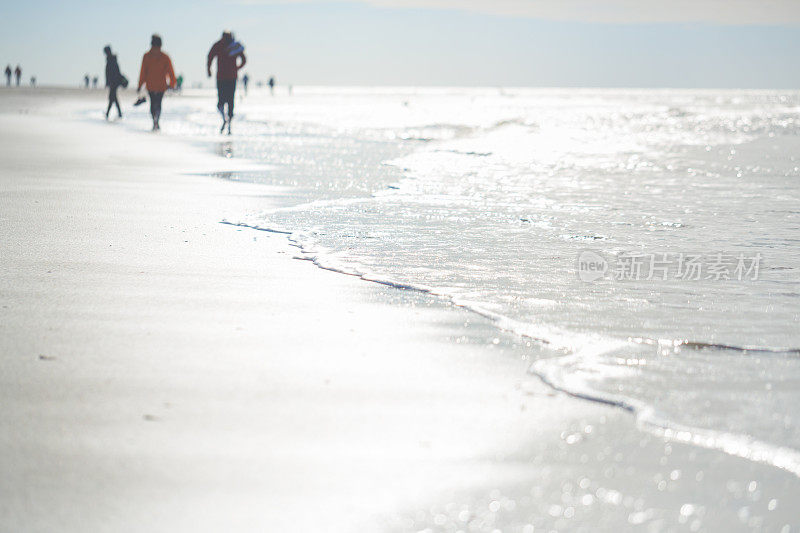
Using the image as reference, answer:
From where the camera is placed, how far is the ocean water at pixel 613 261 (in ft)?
9.46

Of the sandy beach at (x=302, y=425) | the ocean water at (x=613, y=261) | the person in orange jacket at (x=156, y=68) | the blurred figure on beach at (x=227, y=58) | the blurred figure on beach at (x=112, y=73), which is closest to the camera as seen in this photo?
the sandy beach at (x=302, y=425)

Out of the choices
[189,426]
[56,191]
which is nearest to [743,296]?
[189,426]

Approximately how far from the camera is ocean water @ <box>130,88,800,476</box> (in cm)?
288

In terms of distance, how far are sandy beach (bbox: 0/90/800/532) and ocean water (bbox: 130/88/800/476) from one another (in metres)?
0.24

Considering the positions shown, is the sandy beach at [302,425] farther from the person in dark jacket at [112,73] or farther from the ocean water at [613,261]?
the person in dark jacket at [112,73]

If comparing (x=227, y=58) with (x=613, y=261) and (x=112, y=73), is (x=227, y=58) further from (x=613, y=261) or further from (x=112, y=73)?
(x=613, y=261)

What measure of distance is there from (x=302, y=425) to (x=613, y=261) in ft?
10.1

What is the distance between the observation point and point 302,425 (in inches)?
98.4

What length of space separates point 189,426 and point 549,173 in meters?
9.36

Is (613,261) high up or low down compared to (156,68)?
down

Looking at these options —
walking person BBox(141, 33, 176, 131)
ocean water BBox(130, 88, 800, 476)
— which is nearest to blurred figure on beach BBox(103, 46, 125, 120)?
walking person BBox(141, 33, 176, 131)

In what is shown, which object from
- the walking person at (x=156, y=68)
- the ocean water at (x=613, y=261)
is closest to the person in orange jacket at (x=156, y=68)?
the walking person at (x=156, y=68)

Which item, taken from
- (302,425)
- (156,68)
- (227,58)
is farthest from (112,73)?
(302,425)

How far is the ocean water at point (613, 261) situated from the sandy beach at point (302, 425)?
0.24 metres
